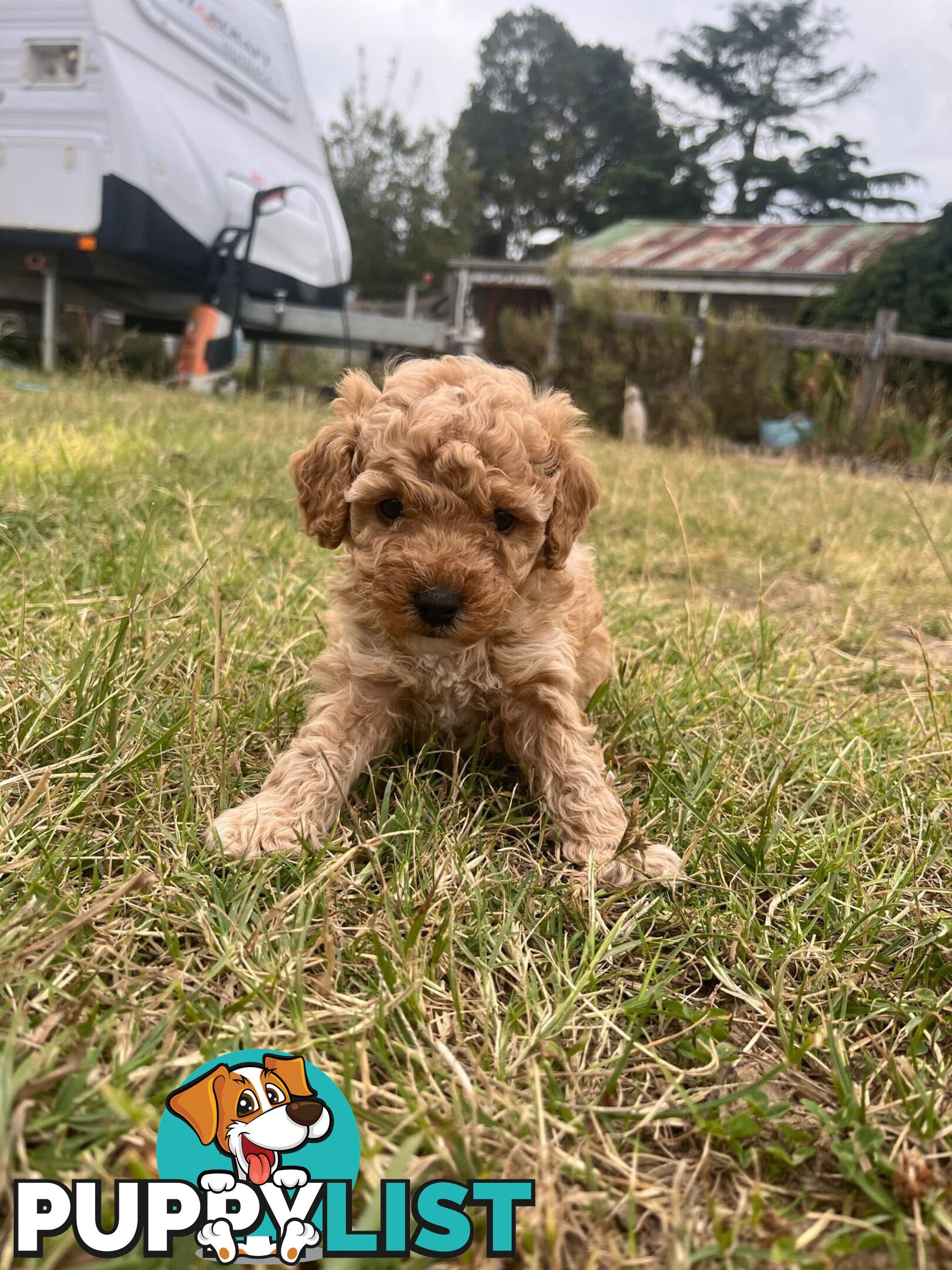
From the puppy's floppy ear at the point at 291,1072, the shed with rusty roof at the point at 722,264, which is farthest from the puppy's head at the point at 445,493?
the shed with rusty roof at the point at 722,264

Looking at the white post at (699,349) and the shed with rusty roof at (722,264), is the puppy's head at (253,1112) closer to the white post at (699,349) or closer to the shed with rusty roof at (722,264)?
the white post at (699,349)

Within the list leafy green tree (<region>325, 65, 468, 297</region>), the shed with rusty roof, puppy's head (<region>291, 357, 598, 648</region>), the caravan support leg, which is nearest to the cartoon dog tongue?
puppy's head (<region>291, 357, 598, 648</region>)

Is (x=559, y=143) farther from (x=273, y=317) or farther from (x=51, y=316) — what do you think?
(x=51, y=316)

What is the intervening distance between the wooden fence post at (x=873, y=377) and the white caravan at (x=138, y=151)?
26.0 ft

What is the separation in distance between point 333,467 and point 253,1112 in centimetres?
159

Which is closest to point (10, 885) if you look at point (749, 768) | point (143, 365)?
point (749, 768)

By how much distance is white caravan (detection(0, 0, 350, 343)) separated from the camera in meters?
8.01

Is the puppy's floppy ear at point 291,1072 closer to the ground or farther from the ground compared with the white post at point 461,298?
closer to the ground

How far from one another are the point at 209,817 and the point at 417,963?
2.22 feet

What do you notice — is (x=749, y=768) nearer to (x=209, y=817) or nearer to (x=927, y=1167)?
(x=927, y=1167)

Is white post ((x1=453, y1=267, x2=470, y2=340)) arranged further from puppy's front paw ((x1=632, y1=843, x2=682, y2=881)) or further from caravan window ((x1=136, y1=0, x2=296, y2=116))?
puppy's front paw ((x1=632, y1=843, x2=682, y2=881))

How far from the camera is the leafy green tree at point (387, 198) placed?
35.7m

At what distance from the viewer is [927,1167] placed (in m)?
1.21

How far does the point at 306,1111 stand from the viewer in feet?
3.85
